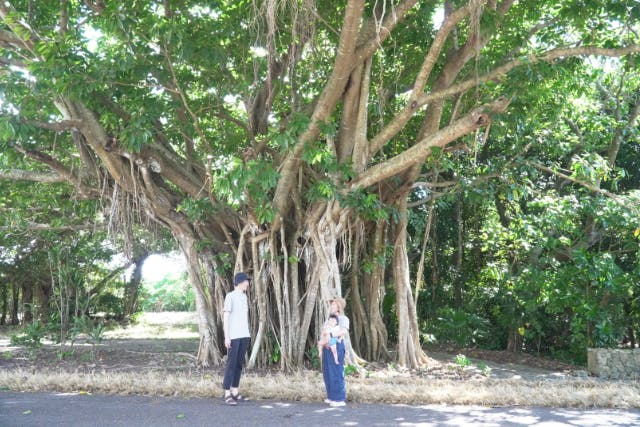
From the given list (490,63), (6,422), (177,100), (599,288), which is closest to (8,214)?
(177,100)

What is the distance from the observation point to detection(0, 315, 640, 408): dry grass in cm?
594

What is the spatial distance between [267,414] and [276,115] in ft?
19.4

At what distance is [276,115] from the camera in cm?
1016

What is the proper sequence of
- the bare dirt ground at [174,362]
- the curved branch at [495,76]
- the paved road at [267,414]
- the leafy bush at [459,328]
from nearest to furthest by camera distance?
the paved road at [267,414] → the curved branch at [495,76] → the bare dirt ground at [174,362] → the leafy bush at [459,328]

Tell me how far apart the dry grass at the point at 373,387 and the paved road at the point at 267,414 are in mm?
212

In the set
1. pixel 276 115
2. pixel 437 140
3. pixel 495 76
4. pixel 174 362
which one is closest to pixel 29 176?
pixel 174 362

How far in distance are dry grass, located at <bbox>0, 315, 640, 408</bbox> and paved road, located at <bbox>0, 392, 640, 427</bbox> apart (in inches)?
8.3

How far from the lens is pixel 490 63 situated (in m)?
8.36

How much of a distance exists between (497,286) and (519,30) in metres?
5.69

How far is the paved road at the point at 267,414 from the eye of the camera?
5.02 metres

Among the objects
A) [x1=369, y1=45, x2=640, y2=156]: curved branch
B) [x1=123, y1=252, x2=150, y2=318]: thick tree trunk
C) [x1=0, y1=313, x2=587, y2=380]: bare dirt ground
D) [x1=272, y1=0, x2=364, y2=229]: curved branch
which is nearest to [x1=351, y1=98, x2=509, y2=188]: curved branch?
[x1=369, y1=45, x2=640, y2=156]: curved branch

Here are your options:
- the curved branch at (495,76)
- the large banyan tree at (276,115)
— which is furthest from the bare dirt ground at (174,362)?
the curved branch at (495,76)

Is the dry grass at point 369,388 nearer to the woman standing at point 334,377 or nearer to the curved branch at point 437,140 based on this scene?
the woman standing at point 334,377

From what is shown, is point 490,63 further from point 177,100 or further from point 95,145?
point 95,145
